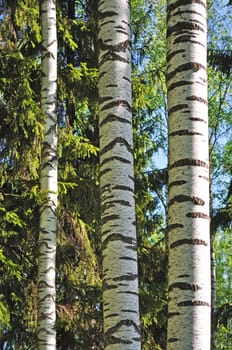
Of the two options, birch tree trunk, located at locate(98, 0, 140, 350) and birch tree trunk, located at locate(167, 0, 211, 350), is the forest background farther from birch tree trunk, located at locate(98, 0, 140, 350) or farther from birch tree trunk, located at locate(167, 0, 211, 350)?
birch tree trunk, located at locate(167, 0, 211, 350)

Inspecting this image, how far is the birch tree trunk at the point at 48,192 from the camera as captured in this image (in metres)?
5.53

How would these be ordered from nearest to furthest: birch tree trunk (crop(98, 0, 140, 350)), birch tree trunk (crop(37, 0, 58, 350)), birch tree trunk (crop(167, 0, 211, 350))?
1. birch tree trunk (crop(167, 0, 211, 350))
2. birch tree trunk (crop(98, 0, 140, 350))
3. birch tree trunk (crop(37, 0, 58, 350))

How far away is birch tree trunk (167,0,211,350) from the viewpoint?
2.62 metres

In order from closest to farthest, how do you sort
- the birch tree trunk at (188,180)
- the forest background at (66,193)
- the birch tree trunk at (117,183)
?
the birch tree trunk at (188,180) < the birch tree trunk at (117,183) < the forest background at (66,193)

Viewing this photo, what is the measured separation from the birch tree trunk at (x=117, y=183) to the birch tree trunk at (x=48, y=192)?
2.57m

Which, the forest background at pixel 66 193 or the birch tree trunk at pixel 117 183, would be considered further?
the forest background at pixel 66 193

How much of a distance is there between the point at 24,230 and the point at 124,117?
161 inches

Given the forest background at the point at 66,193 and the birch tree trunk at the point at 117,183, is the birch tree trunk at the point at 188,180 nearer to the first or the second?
the birch tree trunk at the point at 117,183

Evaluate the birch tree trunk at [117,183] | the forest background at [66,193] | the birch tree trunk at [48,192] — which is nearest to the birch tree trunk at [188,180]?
the birch tree trunk at [117,183]

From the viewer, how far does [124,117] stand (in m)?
3.22

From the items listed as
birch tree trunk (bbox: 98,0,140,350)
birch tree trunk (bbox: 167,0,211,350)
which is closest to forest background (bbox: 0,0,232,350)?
birch tree trunk (bbox: 98,0,140,350)

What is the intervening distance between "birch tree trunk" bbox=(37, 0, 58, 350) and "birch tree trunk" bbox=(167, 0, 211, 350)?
3009mm

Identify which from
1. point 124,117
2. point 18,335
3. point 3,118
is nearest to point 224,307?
point 18,335

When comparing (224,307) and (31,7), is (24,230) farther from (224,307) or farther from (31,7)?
(224,307)
